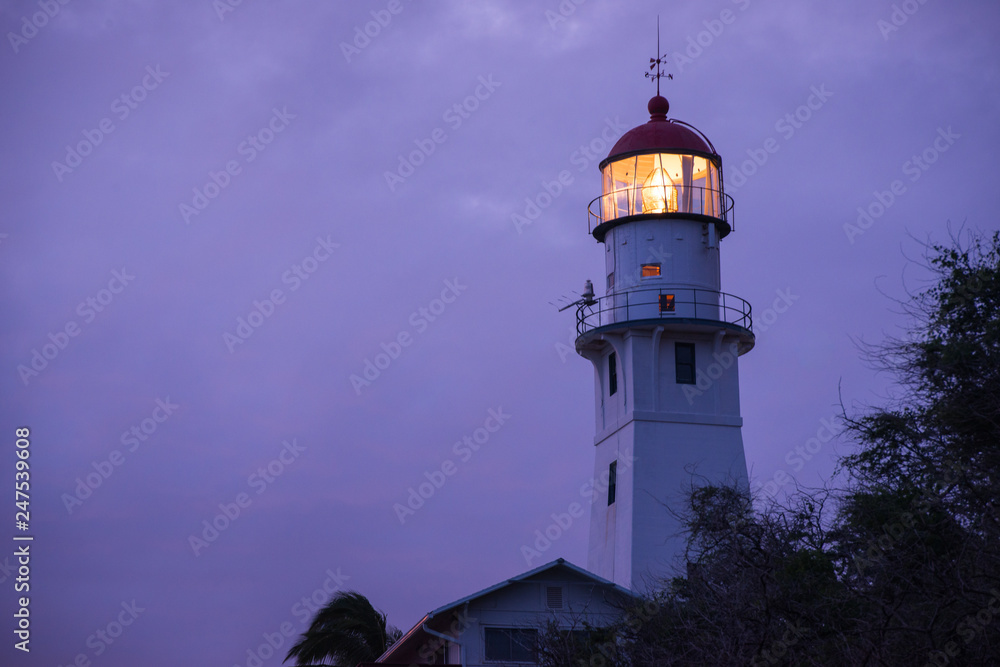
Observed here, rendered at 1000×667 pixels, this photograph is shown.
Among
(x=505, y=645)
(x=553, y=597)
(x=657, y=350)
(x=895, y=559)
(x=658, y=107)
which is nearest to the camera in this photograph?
(x=895, y=559)

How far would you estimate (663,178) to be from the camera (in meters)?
36.2

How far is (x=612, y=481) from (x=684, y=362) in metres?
3.81

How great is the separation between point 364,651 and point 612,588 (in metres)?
10.9

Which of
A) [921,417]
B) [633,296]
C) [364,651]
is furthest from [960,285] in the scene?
[364,651]

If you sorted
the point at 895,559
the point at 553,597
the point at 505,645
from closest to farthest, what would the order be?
the point at 895,559
the point at 505,645
the point at 553,597

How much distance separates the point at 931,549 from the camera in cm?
1686

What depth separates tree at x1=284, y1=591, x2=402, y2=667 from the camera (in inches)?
1465

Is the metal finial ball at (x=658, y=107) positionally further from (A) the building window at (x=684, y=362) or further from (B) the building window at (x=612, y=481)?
(B) the building window at (x=612, y=481)

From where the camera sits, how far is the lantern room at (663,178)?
36.0m

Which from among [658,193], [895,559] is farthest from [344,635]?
[895,559]

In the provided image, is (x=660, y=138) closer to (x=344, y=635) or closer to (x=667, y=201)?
(x=667, y=201)

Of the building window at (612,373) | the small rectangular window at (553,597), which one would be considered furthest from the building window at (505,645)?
the building window at (612,373)

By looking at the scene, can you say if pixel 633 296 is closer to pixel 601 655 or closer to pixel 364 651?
pixel 364 651

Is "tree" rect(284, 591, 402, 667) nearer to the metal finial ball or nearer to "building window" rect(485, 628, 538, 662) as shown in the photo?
"building window" rect(485, 628, 538, 662)
